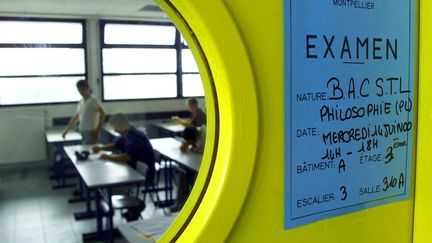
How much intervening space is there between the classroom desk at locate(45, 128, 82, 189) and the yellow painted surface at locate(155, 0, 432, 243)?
3.48m

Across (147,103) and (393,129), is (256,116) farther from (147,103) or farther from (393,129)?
(147,103)

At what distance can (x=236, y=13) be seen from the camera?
29.0 inches

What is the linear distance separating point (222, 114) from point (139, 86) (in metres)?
2.89

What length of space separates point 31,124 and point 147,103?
141 centimetres

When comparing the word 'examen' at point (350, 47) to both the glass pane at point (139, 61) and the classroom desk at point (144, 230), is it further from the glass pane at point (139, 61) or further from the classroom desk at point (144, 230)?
the glass pane at point (139, 61)

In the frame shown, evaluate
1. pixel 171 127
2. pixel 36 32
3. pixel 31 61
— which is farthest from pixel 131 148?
pixel 36 32

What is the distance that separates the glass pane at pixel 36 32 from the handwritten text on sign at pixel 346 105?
Answer: 2.23 m

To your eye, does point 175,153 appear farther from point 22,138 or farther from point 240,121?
point 240,121

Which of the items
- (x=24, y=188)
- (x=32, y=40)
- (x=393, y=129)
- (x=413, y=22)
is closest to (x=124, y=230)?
(x=393, y=129)

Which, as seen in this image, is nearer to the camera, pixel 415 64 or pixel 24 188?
pixel 415 64

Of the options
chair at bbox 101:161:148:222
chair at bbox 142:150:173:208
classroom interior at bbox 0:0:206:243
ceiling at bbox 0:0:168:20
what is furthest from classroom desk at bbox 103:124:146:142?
ceiling at bbox 0:0:168:20

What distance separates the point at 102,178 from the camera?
2.82 metres

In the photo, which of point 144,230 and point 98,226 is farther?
point 98,226

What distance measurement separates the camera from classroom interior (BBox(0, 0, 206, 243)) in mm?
2682
